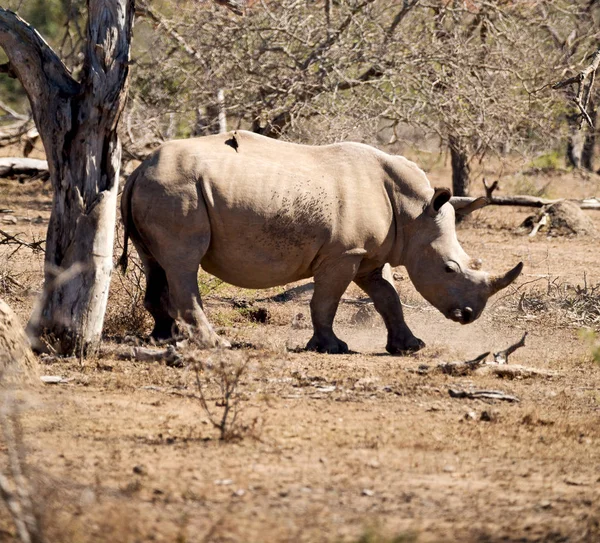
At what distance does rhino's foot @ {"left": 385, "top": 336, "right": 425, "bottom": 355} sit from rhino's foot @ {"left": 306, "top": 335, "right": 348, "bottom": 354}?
18.7 inches

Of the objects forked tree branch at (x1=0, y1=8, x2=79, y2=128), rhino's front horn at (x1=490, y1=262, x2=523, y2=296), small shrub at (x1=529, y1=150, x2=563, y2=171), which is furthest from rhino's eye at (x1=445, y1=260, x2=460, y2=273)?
small shrub at (x1=529, y1=150, x2=563, y2=171)

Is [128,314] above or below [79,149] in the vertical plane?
below

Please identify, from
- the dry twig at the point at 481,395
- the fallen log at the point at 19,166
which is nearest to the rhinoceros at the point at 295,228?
the dry twig at the point at 481,395

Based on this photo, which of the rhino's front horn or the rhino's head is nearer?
the rhino's front horn

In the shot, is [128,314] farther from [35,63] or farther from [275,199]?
[35,63]

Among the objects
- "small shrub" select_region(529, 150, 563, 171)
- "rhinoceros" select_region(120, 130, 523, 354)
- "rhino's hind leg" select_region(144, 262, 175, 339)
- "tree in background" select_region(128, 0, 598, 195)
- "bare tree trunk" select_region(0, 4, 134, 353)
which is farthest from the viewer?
"small shrub" select_region(529, 150, 563, 171)

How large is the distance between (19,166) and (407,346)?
10.7m

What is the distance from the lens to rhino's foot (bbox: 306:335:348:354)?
29.4 ft

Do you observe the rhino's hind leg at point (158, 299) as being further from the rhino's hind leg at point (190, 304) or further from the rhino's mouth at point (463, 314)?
the rhino's mouth at point (463, 314)

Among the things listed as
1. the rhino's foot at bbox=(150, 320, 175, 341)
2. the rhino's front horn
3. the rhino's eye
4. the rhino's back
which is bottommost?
the rhino's foot at bbox=(150, 320, 175, 341)

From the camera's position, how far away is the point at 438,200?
9289mm

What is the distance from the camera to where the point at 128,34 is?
8016 millimetres

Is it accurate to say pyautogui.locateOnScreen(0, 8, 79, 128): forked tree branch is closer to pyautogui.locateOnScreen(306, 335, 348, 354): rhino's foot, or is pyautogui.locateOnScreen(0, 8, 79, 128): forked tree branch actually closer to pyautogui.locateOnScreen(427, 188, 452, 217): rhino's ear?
pyautogui.locateOnScreen(306, 335, 348, 354): rhino's foot

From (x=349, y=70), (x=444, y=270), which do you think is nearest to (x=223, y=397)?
(x=444, y=270)
